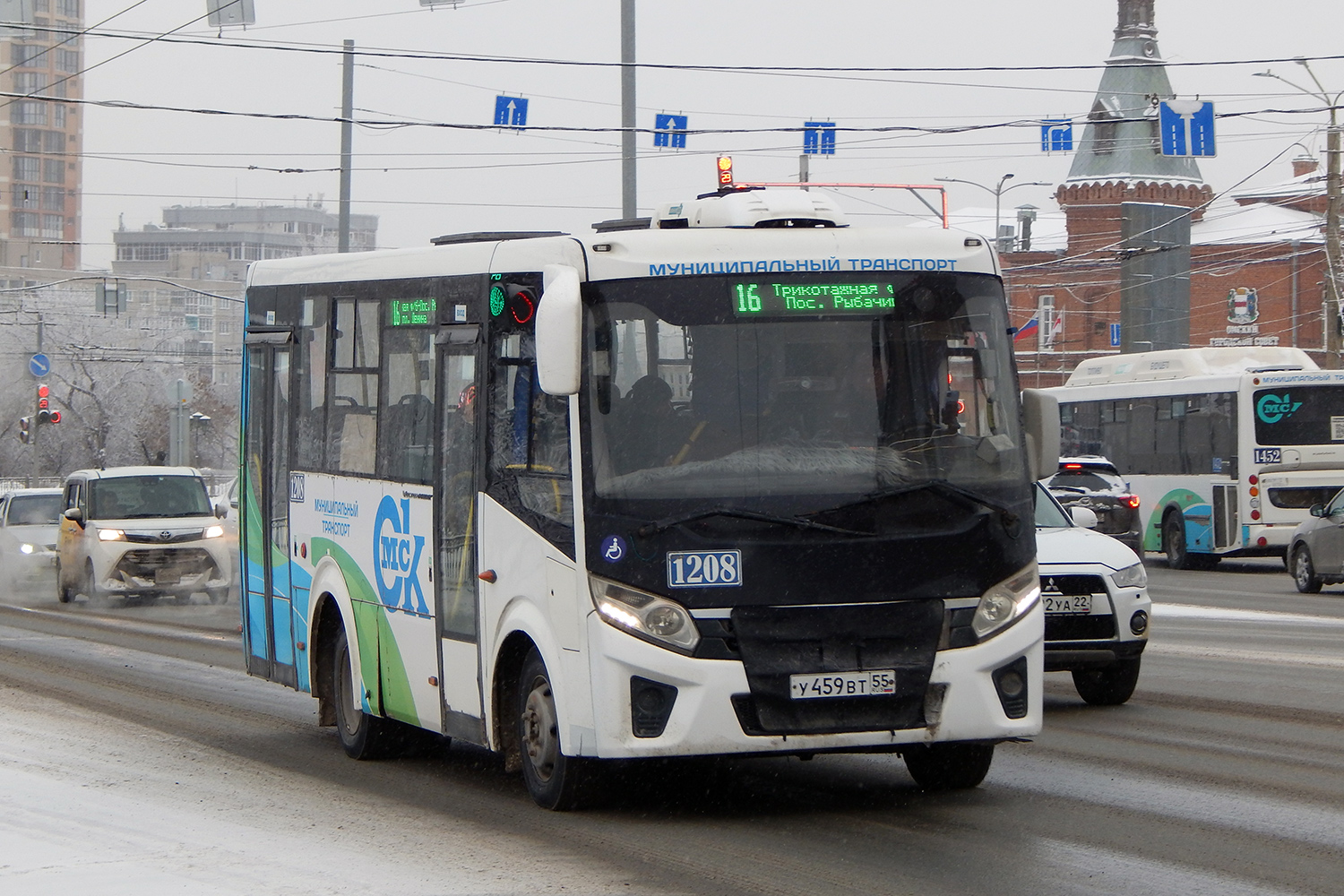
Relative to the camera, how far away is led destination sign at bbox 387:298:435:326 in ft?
32.1

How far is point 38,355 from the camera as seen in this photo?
50.8 metres

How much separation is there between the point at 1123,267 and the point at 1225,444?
52.3m

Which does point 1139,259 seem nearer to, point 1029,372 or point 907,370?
point 1029,372

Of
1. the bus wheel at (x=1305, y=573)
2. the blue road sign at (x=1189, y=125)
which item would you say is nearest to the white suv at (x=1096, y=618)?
the bus wheel at (x=1305, y=573)

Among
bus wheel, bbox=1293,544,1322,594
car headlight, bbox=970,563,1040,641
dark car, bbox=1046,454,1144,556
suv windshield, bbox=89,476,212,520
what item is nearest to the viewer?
car headlight, bbox=970,563,1040,641

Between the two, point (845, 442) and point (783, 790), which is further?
point (783, 790)

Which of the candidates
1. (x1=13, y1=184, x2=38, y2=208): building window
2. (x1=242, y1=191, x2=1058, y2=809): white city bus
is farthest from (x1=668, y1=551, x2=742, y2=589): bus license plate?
(x1=13, y1=184, x2=38, y2=208): building window

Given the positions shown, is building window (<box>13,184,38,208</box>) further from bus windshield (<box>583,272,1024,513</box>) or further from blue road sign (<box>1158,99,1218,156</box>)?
bus windshield (<box>583,272,1024,513</box>)

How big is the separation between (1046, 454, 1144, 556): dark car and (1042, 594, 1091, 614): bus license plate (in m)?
16.7

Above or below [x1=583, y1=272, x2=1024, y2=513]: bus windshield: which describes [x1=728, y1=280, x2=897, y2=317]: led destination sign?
above

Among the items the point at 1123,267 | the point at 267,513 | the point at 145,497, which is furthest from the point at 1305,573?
the point at 1123,267

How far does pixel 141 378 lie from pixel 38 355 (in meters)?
41.2

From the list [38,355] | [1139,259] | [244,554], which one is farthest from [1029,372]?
[244,554]

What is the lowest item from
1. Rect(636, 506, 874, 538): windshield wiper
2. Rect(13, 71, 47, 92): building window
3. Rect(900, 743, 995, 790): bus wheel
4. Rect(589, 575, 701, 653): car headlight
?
Rect(900, 743, 995, 790): bus wheel
